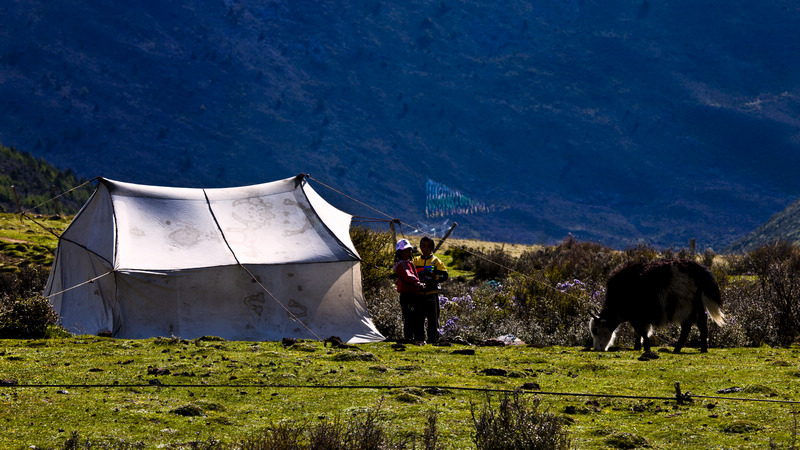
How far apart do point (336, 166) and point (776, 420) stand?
435ft

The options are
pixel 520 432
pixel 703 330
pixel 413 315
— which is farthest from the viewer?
pixel 413 315

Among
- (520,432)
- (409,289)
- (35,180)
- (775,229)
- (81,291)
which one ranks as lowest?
(520,432)

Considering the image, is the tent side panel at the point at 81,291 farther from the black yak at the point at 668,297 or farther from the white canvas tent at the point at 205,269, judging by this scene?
the black yak at the point at 668,297

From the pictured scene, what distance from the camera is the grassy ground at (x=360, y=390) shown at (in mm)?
6121

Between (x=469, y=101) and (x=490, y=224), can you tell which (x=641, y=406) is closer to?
(x=490, y=224)

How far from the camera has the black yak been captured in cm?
1097

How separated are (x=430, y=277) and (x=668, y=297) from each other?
3.43 meters

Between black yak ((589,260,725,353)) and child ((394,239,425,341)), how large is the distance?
2.98 m

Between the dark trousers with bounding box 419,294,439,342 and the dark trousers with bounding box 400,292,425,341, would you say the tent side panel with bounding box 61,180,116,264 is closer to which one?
the dark trousers with bounding box 400,292,425,341

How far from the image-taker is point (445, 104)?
152250 mm

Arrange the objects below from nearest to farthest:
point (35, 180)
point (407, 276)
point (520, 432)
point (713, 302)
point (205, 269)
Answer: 1. point (520, 432)
2. point (713, 302)
3. point (407, 276)
4. point (205, 269)
5. point (35, 180)

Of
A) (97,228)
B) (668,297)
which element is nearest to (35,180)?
(97,228)

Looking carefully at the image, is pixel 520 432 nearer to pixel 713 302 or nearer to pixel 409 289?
pixel 713 302

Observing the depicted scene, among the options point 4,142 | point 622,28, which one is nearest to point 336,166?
point 4,142
